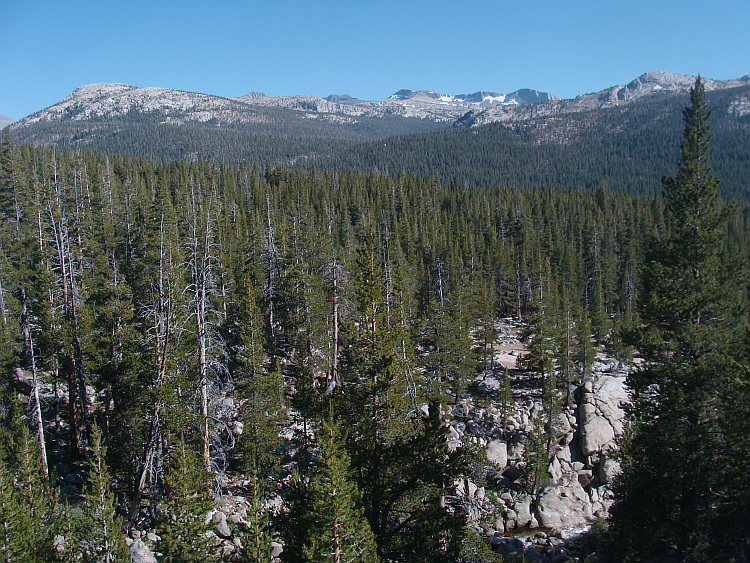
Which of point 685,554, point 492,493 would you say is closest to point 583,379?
point 492,493

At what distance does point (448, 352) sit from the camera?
3791 cm

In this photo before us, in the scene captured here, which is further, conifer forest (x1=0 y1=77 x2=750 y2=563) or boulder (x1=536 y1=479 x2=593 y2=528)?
boulder (x1=536 y1=479 x2=593 y2=528)

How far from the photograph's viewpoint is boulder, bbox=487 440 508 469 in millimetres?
33312

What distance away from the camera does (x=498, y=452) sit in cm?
3381

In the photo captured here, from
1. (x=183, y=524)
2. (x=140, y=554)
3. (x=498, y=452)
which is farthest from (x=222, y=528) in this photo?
(x=498, y=452)

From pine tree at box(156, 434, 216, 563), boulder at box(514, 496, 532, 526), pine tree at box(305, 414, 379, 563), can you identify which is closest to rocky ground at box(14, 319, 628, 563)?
boulder at box(514, 496, 532, 526)

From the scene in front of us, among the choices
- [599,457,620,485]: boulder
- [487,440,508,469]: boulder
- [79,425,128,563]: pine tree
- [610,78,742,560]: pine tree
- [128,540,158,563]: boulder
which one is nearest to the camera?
[79,425,128,563]: pine tree

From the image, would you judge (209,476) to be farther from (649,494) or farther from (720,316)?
(720,316)

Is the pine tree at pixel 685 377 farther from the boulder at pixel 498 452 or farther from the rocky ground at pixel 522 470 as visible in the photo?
the boulder at pixel 498 452

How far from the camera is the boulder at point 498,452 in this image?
33312 millimetres

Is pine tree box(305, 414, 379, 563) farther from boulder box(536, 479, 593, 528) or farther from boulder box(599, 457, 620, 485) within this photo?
boulder box(599, 457, 620, 485)

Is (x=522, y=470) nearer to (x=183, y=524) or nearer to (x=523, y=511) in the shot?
(x=523, y=511)

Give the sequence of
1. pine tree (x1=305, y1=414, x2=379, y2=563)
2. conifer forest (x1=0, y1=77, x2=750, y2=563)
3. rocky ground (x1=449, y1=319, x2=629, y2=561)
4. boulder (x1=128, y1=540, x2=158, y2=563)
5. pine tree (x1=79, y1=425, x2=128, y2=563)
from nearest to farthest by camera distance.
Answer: pine tree (x1=305, y1=414, x2=379, y2=563) < conifer forest (x1=0, y1=77, x2=750, y2=563) < pine tree (x1=79, y1=425, x2=128, y2=563) < boulder (x1=128, y1=540, x2=158, y2=563) < rocky ground (x1=449, y1=319, x2=629, y2=561)

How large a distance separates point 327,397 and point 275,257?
122 ft
